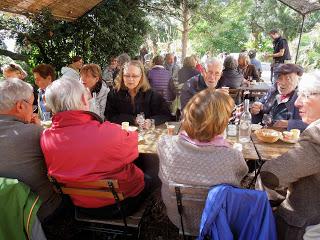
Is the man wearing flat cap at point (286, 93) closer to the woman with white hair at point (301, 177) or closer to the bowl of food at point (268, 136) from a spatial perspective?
the bowl of food at point (268, 136)

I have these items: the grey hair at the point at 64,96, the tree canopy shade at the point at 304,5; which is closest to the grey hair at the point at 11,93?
the grey hair at the point at 64,96

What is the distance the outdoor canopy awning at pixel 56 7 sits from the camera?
5.91 m

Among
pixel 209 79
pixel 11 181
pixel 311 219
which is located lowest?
pixel 311 219

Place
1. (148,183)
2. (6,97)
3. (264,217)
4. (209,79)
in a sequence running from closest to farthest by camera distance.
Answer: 1. (264,217)
2. (6,97)
3. (148,183)
4. (209,79)

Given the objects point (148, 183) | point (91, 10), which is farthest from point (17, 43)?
point (148, 183)

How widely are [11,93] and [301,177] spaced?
192 cm

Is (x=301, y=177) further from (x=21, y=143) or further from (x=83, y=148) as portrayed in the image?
(x=21, y=143)

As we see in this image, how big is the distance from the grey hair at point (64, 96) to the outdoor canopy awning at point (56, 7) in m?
4.67

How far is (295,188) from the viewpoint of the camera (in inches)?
69.9

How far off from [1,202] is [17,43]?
642 centimetres

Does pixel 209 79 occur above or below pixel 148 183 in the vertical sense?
above

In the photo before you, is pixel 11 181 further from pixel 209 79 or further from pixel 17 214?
pixel 209 79

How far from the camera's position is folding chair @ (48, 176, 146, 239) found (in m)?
1.85

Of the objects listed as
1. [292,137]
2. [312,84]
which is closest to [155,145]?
[292,137]
